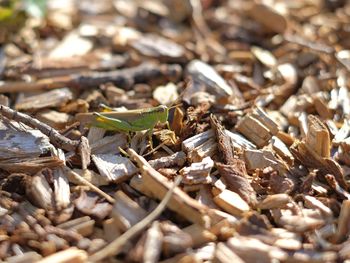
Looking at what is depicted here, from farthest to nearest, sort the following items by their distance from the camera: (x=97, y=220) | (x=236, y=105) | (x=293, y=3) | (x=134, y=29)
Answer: (x=293, y=3) < (x=134, y=29) < (x=236, y=105) < (x=97, y=220)

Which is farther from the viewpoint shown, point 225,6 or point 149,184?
point 225,6

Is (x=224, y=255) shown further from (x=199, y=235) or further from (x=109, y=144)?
(x=109, y=144)

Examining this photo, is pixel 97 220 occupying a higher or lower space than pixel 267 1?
lower

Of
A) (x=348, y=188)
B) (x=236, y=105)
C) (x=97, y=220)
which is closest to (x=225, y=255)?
(x=97, y=220)

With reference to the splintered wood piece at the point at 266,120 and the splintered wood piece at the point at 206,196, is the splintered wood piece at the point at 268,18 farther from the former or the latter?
the splintered wood piece at the point at 206,196

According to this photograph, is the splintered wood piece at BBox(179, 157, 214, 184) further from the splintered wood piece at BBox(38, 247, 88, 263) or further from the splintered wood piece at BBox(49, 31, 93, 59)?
the splintered wood piece at BBox(49, 31, 93, 59)

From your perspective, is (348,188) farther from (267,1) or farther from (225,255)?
(267,1)

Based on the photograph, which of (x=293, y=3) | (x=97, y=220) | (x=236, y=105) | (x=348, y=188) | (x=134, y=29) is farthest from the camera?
(x=293, y=3)

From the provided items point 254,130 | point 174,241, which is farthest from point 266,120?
point 174,241
